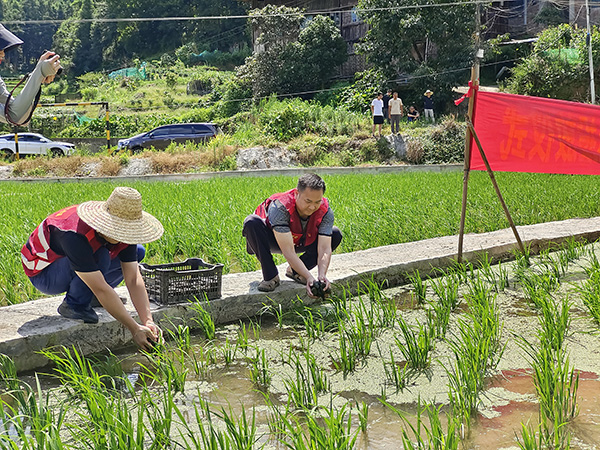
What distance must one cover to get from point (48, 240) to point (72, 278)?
0.76ft

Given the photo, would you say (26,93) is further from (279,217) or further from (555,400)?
(555,400)

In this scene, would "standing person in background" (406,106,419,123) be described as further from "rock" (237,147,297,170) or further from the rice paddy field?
the rice paddy field

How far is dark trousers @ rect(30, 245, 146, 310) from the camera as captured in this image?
3129mm

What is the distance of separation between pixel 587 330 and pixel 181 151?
14151 millimetres

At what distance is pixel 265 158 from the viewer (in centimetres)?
1586

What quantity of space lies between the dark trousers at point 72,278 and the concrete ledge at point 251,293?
0.37 feet

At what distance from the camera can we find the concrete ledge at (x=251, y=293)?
2992 mm

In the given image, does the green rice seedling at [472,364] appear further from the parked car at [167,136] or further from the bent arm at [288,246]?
the parked car at [167,136]

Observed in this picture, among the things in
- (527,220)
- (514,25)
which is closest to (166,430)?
(527,220)

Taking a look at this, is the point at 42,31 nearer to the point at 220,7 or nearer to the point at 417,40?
the point at 220,7

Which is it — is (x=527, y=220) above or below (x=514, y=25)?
below

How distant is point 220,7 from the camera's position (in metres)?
51.8

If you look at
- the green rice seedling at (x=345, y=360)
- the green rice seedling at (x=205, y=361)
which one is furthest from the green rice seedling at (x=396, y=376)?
the green rice seedling at (x=205, y=361)

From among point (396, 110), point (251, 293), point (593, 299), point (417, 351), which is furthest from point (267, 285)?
point (396, 110)
